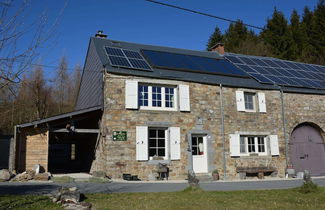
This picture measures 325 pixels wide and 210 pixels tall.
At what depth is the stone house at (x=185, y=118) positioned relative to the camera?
460 inches

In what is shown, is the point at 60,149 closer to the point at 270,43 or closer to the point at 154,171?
the point at 154,171

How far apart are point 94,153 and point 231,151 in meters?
6.24

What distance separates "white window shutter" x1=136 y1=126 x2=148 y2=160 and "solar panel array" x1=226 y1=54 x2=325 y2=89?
264 inches

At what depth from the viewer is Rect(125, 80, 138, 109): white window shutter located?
39.2ft

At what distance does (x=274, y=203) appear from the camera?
21.1 feet

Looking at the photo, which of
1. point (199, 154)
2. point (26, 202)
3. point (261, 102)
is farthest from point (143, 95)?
point (26, 202)

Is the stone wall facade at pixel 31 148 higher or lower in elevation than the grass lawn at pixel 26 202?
higher

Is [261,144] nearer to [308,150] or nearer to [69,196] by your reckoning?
[308,150]

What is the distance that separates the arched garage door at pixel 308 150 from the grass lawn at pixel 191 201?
25.2ft

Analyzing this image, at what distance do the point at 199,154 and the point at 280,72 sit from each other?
762cm

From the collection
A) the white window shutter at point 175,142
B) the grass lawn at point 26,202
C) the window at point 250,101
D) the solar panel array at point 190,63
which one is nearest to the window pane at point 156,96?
the solar panel array at point 190,63

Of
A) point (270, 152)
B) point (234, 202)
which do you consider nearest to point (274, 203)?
point (234, 202)

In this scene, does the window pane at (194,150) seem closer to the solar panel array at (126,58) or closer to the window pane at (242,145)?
the window pane at (242,145)

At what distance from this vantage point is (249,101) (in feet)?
48.9
